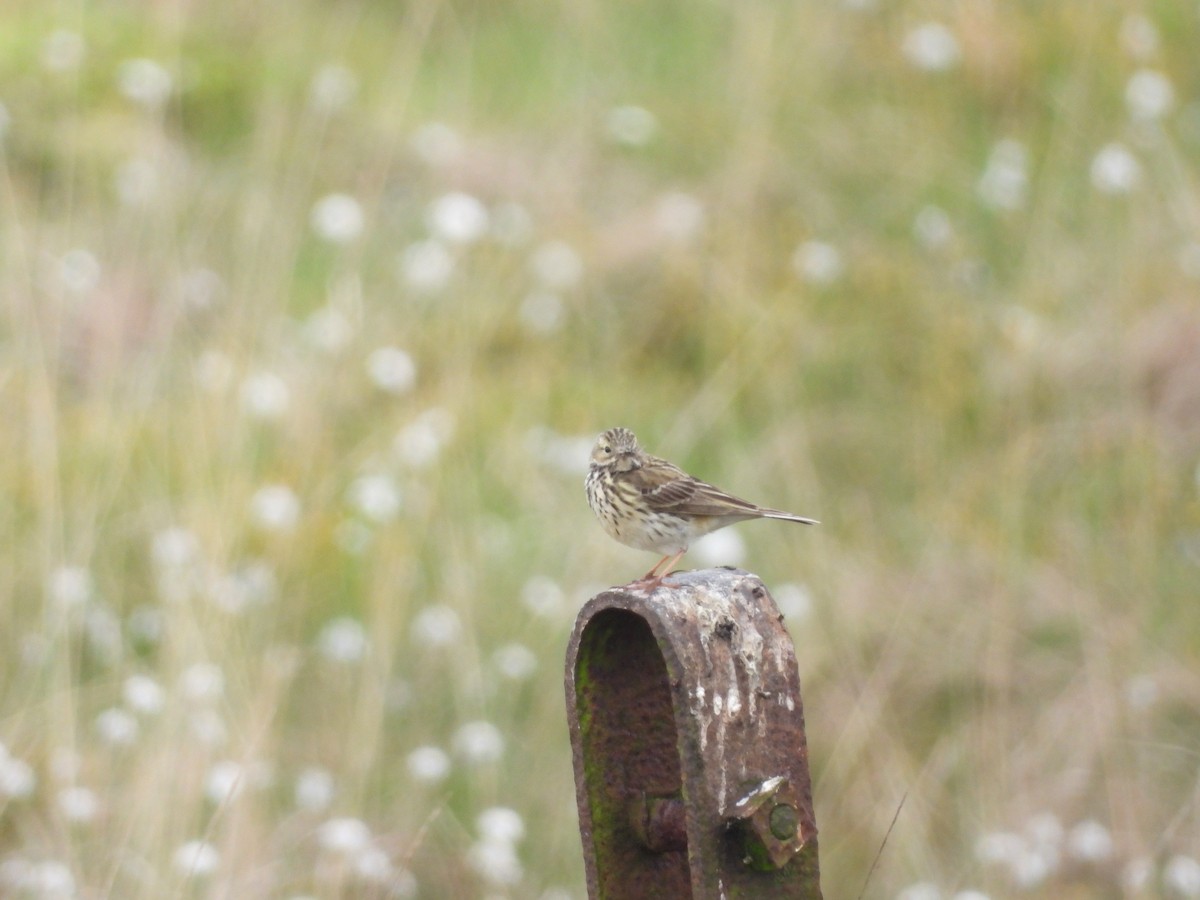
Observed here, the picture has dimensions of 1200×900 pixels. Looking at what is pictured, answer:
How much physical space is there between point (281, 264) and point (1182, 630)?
3369mm

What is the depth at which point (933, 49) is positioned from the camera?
9.13m

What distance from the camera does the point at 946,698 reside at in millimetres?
6047

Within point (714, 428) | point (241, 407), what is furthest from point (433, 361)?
point (241, 407)

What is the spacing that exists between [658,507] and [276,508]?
2478mm

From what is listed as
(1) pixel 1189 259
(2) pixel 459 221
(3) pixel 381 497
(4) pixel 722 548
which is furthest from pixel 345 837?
(1) pixel 1189 259

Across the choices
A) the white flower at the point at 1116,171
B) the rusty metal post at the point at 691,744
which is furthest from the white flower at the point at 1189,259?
the rusty metal post at the point at 691,744

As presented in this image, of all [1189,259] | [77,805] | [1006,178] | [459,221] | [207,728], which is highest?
[1006,178]

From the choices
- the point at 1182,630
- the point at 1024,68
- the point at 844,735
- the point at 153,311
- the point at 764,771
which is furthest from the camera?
the point at 1024,68

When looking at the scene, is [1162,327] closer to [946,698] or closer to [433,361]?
[946,698]

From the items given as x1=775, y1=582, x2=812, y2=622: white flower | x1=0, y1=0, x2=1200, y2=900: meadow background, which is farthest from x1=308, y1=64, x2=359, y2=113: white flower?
x1=775, y1=582, x2=812, y2=622: white flower

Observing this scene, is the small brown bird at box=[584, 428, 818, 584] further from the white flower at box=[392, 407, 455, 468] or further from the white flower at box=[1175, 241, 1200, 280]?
the white flower at box=[1175, 241, 1200, 280]

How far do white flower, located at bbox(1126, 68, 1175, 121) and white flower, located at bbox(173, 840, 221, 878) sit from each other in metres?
5.55

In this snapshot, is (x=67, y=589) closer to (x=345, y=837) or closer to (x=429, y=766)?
(x=429, y=766)

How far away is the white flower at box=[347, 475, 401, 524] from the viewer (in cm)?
610
